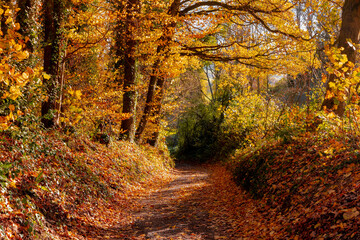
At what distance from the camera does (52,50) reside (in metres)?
8.17

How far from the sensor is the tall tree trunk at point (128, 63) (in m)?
11.9

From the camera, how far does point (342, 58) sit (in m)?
4.55

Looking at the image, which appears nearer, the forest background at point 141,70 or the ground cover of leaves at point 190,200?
the ground cover of leaves at point 190,200

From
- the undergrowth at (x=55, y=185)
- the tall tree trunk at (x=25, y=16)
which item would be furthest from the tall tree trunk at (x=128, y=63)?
the tall tree trunk at (x=25, y=16)

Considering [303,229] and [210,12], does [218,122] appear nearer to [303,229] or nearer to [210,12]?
[210,12]

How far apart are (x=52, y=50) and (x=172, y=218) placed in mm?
5486

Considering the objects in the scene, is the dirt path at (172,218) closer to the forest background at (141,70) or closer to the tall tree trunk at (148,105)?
the forest background at (141,70)

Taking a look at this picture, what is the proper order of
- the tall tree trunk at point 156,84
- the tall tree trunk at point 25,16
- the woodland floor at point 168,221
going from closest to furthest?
the woodland floor at point 168,221, the tall tree trunk at point 25,16, the tall tree trunk at point 156,84

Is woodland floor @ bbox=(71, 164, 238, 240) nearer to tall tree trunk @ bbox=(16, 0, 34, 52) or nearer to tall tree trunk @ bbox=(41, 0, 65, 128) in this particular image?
tall tree trunk @ bbox=(41, 0, 65, 128)

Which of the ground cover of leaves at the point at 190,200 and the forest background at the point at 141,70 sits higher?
the forest background at the point at 141,70

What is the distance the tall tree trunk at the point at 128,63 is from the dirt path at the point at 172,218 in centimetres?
426

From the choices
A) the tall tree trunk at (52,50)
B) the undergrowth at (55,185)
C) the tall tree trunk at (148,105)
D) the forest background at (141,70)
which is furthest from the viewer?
the tall tree trunk at (148,105)

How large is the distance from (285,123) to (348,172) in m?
4.16

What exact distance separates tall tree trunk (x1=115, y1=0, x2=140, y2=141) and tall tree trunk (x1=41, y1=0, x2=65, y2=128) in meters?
3.55
